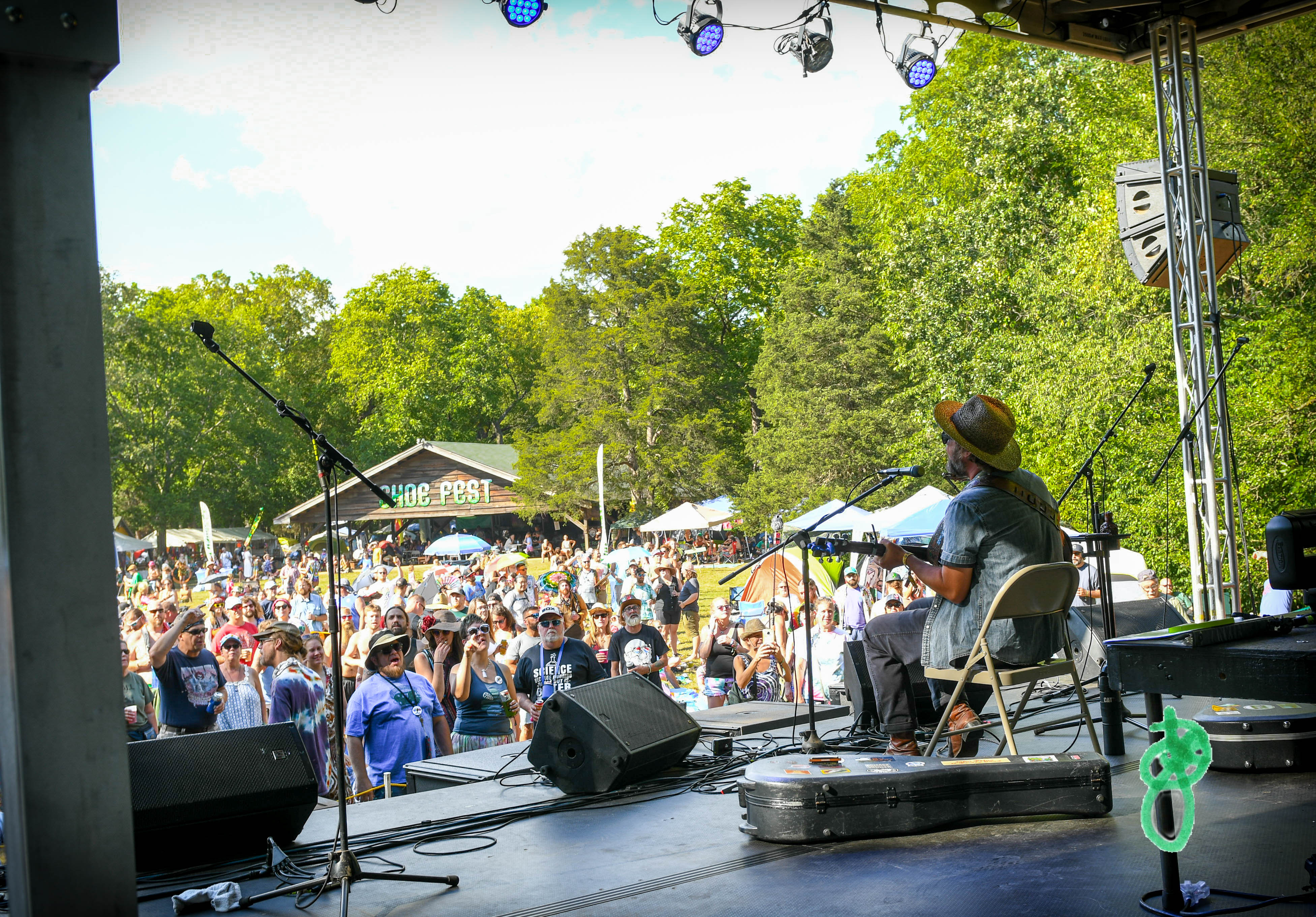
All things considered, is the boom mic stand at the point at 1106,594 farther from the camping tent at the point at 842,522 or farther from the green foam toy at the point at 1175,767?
the camping tent at the point at 842,522

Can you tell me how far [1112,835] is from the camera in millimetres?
3283

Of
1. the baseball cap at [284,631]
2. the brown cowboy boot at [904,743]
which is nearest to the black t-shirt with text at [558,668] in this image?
the baseball cap at [284,631]

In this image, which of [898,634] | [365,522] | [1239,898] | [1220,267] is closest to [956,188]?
[1220,267]

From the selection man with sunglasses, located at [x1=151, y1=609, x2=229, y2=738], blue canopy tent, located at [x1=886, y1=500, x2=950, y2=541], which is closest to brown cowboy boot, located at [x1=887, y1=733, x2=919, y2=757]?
man with sunglasses, located at [x1=151, y1=609, x2=229, y2=738]

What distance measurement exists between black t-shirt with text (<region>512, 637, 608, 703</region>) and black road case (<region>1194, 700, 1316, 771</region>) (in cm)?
353

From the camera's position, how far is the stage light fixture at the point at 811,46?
7.46 meters

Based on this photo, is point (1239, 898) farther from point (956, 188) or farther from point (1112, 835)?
point (956, 188)

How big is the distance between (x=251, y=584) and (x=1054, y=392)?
1686 cm

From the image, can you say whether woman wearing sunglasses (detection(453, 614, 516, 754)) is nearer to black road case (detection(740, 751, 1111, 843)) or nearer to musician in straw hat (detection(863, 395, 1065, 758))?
musician in straw hat (detection(863, 395, 1065, 758))

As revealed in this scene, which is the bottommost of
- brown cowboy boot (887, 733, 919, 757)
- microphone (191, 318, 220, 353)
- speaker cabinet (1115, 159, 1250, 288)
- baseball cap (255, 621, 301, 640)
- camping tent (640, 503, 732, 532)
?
brown cowboy boot (887, 733, 919, 757)

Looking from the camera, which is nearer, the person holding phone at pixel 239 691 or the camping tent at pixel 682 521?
the person holding phone at pixel 239 691

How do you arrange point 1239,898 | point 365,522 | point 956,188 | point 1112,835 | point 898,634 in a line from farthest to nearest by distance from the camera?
point 365,522
point 956,188
point 898,634
point 1112,835
point 1239,898

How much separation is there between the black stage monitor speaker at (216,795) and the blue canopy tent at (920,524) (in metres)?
9.91

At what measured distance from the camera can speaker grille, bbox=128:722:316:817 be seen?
3.54m
